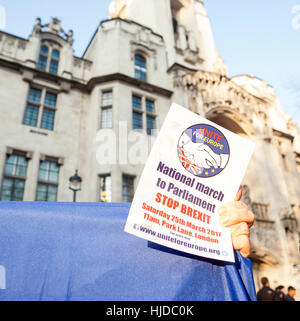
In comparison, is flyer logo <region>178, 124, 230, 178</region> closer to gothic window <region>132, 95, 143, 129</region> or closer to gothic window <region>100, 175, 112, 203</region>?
gothic window <region>100, 175, 112, 203</region>

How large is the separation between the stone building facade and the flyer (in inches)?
295

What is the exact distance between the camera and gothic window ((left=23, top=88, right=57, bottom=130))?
10.7 m

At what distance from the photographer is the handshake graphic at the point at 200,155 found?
2006mm

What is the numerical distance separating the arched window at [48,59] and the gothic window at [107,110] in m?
3.02

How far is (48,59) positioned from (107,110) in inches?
167

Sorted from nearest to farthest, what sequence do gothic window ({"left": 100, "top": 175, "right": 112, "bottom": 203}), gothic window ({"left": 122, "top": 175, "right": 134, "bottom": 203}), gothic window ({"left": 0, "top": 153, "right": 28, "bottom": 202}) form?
gothic window ({"left": 0, "top": 153, "right": 28, "bottom": 202})
gothic window ({"left": 100, "top": 175, "right": 112, "bottom": 203})
gothic window ({"left": 122, "top": 175, "right": 134, "bottom": 203})

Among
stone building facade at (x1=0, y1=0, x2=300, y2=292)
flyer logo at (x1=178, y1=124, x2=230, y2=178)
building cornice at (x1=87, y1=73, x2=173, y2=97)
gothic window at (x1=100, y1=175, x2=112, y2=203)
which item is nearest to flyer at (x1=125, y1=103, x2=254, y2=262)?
flyer logo at (x1=178, y1=124, x2=230, y2=178)

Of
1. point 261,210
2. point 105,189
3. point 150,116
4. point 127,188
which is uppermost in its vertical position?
point 150,116

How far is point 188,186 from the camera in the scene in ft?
6.43

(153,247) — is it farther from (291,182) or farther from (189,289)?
(291,182)

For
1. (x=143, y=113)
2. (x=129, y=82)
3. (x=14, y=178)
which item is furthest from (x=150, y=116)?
(x=14, y=178)

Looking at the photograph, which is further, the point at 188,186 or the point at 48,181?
the point at 48,181

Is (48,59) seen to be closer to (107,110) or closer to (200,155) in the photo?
(107,110)
